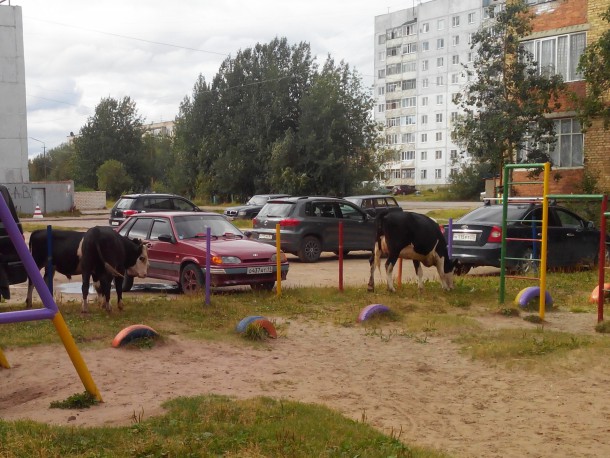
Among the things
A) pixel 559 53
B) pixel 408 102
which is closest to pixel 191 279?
pixel 559 53

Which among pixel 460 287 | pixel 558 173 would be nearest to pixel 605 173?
pixel 558 173

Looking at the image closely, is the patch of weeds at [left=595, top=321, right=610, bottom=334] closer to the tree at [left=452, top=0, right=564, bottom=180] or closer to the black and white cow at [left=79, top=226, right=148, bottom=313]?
the black and white cow at [left=79, top=226, right=148, bottom=313]

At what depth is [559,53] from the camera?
92.0 feet

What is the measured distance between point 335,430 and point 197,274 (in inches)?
313

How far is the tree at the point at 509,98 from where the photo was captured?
90.6 ft

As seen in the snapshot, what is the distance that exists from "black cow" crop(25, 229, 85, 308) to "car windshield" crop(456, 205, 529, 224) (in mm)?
8593

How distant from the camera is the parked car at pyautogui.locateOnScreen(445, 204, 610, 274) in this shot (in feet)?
52.3

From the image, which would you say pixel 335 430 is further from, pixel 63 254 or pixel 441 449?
pixel 63 254

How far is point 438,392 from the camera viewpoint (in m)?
Answer: 7.54

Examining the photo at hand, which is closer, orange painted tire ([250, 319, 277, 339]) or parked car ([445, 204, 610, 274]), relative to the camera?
orange painted tire ([250, 319, 277, 339])

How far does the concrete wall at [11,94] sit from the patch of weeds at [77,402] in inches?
1713

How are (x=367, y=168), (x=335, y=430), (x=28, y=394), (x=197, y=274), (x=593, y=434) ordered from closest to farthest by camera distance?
(x=335, y=430) < (x=593, y=434) < (x=28, y=394) < (x=197, y=274) < (x=367, y=168)

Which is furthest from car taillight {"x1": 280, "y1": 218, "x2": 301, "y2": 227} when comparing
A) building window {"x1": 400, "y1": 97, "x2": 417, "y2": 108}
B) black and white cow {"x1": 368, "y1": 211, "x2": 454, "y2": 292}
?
building window {"x1": 400, "y1": 97, "x2": 417, "y2": 108}

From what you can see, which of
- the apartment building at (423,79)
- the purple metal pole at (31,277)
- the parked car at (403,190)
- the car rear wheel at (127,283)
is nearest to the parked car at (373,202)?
the car rear wheel at (127,283)
